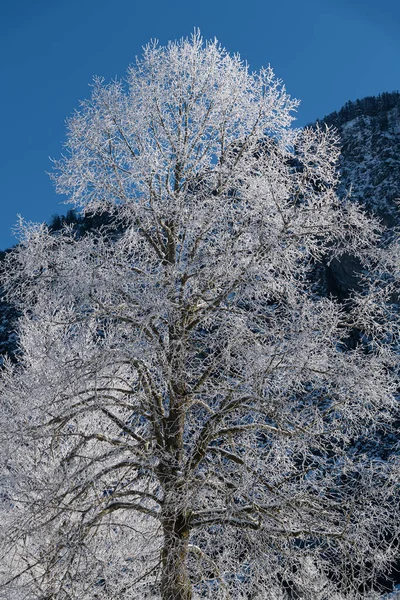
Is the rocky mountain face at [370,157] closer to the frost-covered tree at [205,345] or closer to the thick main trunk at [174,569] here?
the frost-covered tree at [205,345]

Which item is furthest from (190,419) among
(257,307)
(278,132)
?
(278,132)

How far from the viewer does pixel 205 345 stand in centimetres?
552

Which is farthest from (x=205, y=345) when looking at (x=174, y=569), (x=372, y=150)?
(x=372, y=150)

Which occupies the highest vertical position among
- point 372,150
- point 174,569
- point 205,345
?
point 372,150

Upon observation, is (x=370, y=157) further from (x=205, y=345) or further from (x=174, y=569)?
(x=174, y=569)

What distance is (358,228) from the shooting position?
621 centimetres

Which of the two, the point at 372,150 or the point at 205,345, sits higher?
the point at 372,150

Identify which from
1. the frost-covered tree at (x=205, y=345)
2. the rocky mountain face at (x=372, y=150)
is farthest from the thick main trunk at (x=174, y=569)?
the rocky mountain face at (x=372, y=150)

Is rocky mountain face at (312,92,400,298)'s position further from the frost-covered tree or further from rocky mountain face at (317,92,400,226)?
the frost-covered tree

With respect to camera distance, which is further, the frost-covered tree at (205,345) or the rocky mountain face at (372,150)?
the rocky mountain face at (372,150)

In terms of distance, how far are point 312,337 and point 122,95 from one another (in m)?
3.33

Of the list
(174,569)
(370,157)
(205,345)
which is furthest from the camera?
(370,157)

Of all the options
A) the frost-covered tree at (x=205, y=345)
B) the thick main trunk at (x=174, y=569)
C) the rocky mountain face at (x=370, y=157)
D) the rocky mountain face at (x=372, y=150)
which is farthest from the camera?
the rocky mountain face at (x=372, y=150)

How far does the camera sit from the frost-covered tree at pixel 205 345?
504 cm
